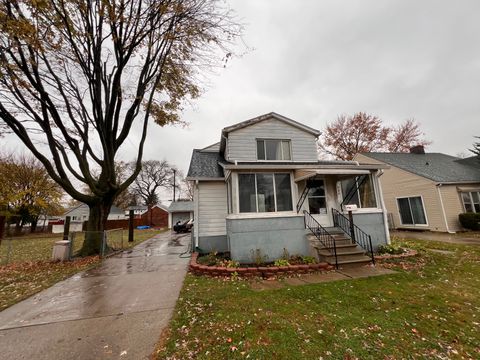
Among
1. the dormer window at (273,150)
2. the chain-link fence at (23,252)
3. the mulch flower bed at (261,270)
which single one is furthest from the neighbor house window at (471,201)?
the chain-link fence at (23,252)

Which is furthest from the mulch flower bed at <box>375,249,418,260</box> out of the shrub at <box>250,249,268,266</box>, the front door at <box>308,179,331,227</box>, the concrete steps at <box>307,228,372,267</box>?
the shrub at <box>250,249,268,266</box>

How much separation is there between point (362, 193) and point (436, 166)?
13.5 m

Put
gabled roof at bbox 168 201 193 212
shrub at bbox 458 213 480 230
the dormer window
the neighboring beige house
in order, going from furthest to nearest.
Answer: gabled roof at bbox 168 201 193 212 < the neighboring beige house < shrub at bbox 458 213 480 230 < the dormer window

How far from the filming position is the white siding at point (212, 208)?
8.88m

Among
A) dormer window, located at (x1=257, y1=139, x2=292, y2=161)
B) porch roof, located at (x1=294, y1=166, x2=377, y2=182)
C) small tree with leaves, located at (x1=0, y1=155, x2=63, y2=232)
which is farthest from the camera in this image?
small tree with leaves, located at (x1=0, y1=155, x2=63, y2=232)

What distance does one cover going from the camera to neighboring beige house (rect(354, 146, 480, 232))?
1356 cm

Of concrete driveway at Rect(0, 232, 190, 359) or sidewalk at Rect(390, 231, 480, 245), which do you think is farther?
sidewalk at Rect(390, 231, 480, 245)

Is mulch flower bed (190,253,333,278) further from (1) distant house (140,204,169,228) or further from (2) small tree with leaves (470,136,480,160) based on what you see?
(1) distant house (140,204,169,228)

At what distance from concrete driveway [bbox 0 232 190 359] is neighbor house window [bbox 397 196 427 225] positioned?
1700 centimetres

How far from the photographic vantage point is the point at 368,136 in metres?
25.2

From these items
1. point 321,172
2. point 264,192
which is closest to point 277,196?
point 264,192

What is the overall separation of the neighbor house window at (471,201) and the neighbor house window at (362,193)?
432 inches

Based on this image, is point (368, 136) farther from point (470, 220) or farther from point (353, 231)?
point (353, 231)

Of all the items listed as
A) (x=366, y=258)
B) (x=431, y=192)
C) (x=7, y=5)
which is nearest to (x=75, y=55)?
(x=7, y=5)
